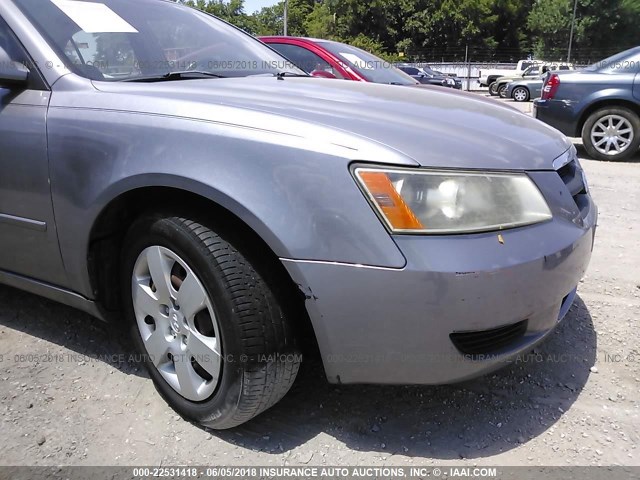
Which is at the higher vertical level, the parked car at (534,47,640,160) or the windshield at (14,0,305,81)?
the windshield at (14,0,305,81)

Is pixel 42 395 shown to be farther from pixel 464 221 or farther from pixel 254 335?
pixel 464 221

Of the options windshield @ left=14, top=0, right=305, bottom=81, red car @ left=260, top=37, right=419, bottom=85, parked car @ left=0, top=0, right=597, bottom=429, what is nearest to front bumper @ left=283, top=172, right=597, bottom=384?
parked car @ left=0, top=0, right=597, bottom=429

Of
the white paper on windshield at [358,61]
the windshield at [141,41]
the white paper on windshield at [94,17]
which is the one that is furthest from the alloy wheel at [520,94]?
the white paper on windshield at [94,17]

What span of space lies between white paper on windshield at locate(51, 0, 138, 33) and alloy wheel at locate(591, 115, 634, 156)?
20.2ft

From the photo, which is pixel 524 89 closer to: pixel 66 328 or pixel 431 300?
pixel 66 328

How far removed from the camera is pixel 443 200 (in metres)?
1.62

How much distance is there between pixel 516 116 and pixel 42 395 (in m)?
2.37

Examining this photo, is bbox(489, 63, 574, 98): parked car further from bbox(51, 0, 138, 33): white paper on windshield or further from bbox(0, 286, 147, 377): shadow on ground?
bbox(0, 286, 147, 377): shadow on ground

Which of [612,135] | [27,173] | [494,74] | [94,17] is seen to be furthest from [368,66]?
[494,74]

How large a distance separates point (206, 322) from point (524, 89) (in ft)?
72.0

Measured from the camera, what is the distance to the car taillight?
22.9ft

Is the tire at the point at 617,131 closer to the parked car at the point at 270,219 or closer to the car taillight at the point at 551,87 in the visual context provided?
the car taillight at the point at 551,87

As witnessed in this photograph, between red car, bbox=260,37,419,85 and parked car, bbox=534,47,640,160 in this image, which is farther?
parked car, bbox=534,47,640,160

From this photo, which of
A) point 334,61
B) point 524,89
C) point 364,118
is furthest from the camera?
point 524,89
